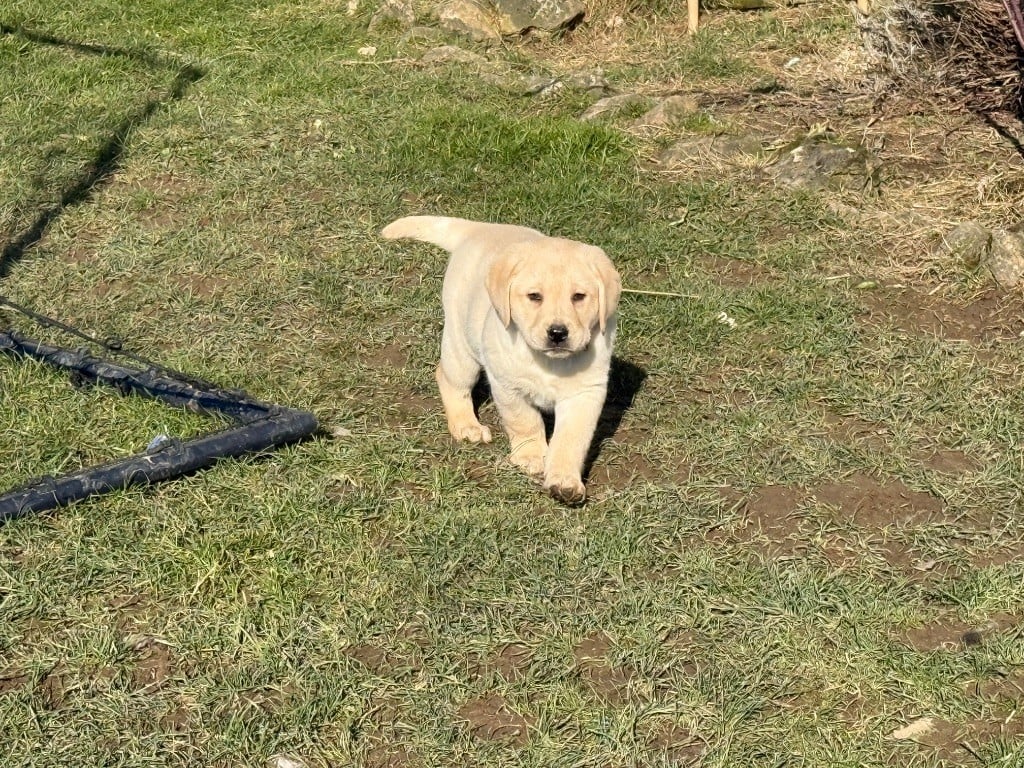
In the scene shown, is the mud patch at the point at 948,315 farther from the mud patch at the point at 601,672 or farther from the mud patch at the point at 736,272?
the mud patch at the point at 601,672

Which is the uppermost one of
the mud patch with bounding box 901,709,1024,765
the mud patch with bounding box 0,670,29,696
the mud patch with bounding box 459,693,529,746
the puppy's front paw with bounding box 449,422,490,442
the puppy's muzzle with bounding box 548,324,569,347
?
the puppy's muzzle with bounding box 548,324,569,347

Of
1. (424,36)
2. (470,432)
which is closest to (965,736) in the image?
(470,432)

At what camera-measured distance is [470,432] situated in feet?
14.4

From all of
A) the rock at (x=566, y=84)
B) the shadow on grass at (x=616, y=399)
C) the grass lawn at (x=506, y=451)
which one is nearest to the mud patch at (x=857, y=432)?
the grass lawn at (x=506, y=451)

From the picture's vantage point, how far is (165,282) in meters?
5.57

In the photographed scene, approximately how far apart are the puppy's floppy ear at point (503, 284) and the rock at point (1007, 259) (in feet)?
8.81

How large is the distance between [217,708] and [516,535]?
3.60 feet

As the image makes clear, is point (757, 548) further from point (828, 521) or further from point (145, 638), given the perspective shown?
point (145, 638)

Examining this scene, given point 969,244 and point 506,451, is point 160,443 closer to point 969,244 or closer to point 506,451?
point 506,451

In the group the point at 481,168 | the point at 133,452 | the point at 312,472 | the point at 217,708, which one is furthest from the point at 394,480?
the point at 481,168

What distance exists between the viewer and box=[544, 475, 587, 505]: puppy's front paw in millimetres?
3895

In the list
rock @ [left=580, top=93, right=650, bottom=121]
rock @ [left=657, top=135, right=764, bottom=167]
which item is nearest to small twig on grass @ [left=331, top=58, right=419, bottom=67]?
rock @ [left=580, top=93, right=650, bottom=121]

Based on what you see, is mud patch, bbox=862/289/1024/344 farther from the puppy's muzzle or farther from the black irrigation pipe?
the black irrigation pipe

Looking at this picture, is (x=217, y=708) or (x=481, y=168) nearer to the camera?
(x=217, y=708)
